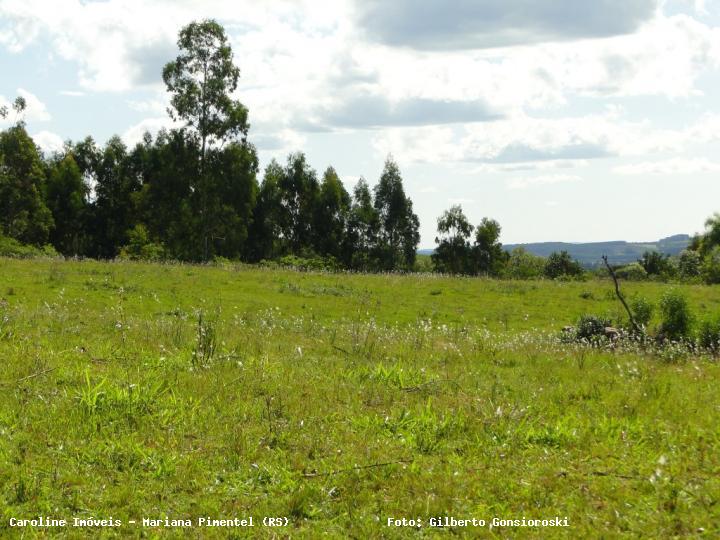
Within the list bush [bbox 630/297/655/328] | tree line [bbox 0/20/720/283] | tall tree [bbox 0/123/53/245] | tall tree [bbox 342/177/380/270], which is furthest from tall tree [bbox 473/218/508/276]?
bush [bbox 630/297/655/328]

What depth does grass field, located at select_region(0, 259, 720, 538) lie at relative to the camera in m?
6.31

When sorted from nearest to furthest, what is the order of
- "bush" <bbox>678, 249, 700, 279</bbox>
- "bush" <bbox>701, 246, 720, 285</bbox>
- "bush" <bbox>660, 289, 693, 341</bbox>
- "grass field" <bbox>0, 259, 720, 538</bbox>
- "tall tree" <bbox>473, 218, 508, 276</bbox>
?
"grass field" <bbox>0, 259, 720, 538</bbox> → "bush" <bbox>660, 289, 693, 341</bbox> → "bush" <bbox>701, 246, 720, 285</bbox> → "bush" <bbox>678, 249, 700, 279</bbox> → "tall tree" <bbox>473, 218, 508, 276</bbox>

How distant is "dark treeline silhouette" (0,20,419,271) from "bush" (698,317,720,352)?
32.7m

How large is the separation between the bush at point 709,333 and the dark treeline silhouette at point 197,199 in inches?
1289

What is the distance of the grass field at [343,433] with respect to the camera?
6.31 metres

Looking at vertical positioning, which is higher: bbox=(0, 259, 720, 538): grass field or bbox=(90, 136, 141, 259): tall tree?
bbox=(90, 136, 141, 259): tall tree

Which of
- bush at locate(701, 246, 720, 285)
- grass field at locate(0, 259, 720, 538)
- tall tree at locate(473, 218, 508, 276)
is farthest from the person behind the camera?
tall tree at locate(473, 218, 508, 276)

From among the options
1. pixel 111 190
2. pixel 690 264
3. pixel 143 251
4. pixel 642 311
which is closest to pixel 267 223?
A: pixel 111 190

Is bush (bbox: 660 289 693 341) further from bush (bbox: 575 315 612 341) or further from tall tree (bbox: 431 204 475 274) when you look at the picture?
tall tree (bbox: 431 204 475 274)

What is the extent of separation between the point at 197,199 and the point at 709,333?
4117 cm

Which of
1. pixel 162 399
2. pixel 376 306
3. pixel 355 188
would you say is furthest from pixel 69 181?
pixel 162 399

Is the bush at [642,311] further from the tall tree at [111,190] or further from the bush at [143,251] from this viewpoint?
the tall tree at [111,190]

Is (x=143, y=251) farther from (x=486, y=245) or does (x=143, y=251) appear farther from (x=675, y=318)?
(x=486, y=245)

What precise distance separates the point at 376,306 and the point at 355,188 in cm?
5938
